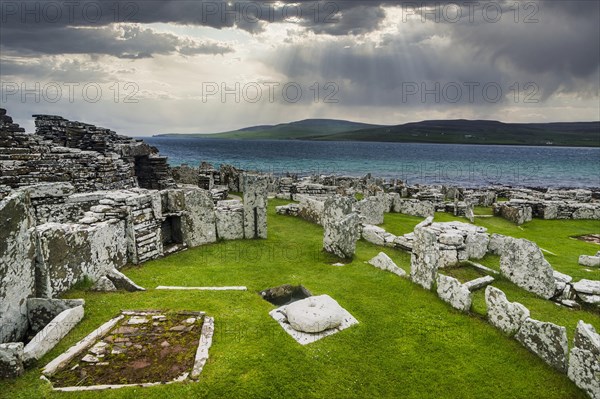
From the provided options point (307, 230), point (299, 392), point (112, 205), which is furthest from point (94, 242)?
point (307, 230)

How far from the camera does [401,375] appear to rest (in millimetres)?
Result: 6281

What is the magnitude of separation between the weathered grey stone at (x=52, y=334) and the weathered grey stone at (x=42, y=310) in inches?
12.4

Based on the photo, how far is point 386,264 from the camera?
1124 centimetres

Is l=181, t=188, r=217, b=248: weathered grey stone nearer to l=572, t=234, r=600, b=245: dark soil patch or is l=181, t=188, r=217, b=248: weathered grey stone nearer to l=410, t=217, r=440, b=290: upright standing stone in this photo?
l=410, t=217, r=440, b=290: upright standing stone

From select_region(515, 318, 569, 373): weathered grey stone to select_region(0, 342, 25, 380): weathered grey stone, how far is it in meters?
8.99

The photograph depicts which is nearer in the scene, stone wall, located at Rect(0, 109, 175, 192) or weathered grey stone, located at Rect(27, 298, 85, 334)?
weathered grey stone, located at Rect(27, 298, 85, 334)

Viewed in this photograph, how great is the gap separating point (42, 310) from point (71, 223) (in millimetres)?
3522

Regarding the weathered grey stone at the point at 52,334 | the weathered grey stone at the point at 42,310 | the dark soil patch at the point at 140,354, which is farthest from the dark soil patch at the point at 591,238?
the weathered grey stone at the point at 42,310

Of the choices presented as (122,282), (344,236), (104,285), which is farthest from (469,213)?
(104,285)

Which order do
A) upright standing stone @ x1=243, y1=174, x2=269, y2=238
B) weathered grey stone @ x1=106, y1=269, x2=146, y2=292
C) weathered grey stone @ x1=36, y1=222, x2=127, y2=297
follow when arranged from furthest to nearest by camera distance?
upright standing stone @ x1=243, y1=174, x2=269, y2=238 → weathered grey stone @ x1=106, y1=269, x2=146, y2=292 → weathered grey stone @ x1=36, y1=222, x2=127, y2=297

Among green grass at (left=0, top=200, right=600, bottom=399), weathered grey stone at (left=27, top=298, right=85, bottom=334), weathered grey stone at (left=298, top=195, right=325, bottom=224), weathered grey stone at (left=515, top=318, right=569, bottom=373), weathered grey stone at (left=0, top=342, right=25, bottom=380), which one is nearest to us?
weathered grey stone at (left=0, top=342, right=25, bottom=380)

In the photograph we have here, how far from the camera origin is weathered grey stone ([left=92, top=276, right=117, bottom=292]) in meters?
9.05

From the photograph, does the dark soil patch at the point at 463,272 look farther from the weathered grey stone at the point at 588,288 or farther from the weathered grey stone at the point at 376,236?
the weathered grey stone at the point at 376,236

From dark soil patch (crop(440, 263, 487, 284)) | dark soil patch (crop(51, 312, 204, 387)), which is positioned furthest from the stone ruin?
dark soil patch (crop(440, 263, 487, 284))
